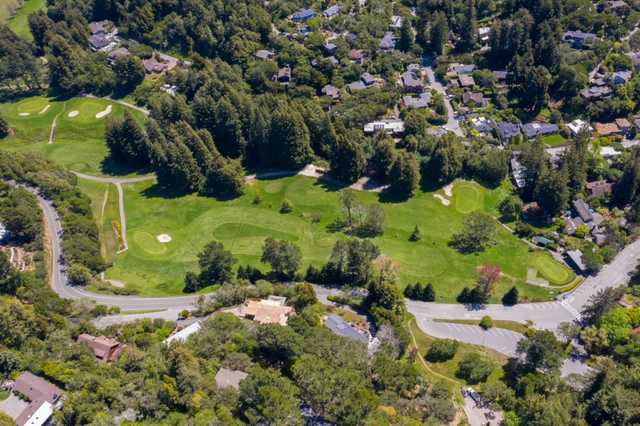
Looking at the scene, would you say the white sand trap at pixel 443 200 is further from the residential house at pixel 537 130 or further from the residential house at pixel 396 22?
the residential house at pixel 396 22

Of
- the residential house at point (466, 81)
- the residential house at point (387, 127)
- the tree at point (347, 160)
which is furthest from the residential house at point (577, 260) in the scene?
the residential house at point (466, 81)

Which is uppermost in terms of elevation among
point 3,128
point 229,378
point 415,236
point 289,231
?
point 3,128

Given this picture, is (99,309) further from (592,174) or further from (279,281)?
(592,174)

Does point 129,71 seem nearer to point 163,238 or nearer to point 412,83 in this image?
point 163,238

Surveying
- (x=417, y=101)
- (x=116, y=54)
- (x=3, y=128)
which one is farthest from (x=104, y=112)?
(x=417, y=101)

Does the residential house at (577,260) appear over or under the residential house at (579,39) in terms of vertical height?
under
